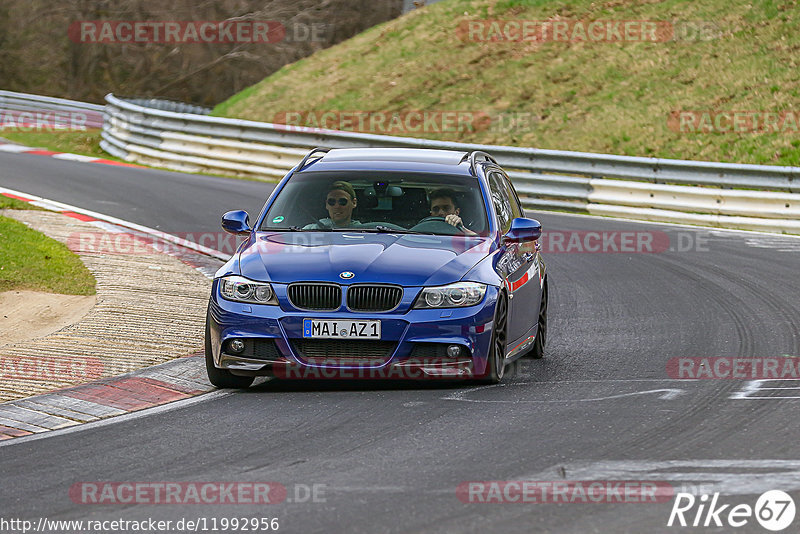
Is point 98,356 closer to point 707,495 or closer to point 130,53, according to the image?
point 707,495

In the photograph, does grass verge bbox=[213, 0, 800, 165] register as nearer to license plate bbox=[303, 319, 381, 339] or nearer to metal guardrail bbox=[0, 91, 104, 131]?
metal guardrail bbox=[0, 91, 104, 131]

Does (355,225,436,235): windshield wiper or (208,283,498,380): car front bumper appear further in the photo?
(355,225,436,235): windshield wiper

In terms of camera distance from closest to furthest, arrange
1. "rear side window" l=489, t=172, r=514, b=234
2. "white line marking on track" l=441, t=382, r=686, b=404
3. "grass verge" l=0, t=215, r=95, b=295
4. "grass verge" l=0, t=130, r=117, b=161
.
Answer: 1. "white line marking on track" l=441, t=382, r=686, b=404
2. "rear side window" l=489, t=172, r=514, b=234
3. "grass verge" l=0, t=215, r=95, b=295
4. "grass verge" l=0, t=130, r=117, b=161

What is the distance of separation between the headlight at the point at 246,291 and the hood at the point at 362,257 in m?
0.05

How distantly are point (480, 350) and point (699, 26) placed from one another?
23733 mm

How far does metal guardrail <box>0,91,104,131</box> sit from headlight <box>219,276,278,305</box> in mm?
27337

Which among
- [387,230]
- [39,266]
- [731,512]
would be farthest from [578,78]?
[731,512]

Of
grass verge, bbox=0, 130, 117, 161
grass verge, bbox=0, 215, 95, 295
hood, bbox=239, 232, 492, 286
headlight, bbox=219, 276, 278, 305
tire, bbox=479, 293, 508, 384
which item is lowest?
grass verge, bbox=0, 130, 117, 161

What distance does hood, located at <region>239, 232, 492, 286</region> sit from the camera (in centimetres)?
841

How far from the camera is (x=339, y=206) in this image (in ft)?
31.6

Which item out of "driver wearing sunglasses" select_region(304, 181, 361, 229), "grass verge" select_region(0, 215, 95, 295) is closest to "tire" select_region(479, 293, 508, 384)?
"driver wearing sunglasses" select_region(304, 181, 361, 229)

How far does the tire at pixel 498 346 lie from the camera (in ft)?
27.9

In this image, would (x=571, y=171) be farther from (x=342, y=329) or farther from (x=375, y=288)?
(x=342, y=329)

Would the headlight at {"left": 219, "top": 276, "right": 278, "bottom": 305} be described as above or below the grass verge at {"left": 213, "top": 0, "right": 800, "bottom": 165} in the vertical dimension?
below
